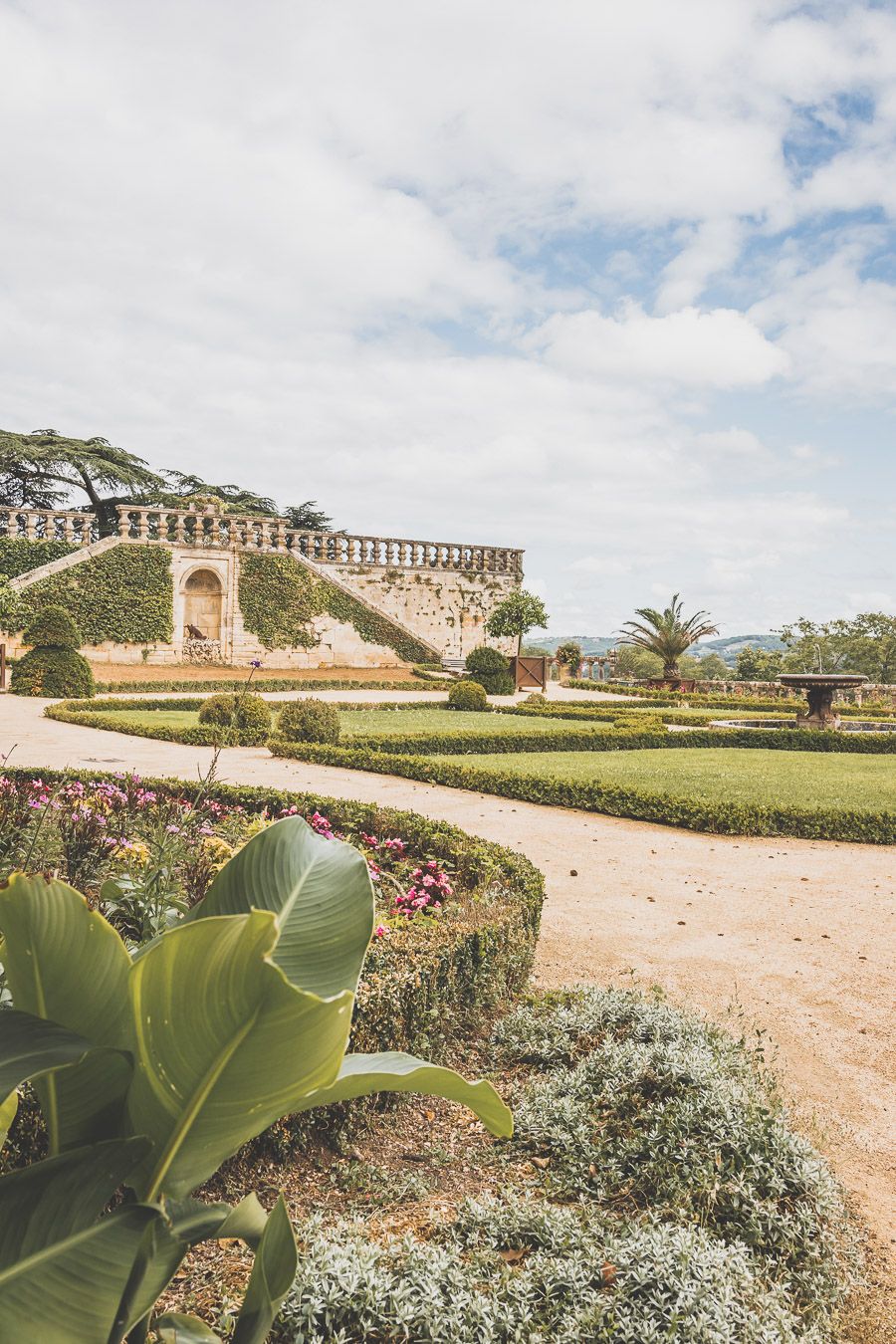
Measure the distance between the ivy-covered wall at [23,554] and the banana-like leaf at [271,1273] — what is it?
28752 mm

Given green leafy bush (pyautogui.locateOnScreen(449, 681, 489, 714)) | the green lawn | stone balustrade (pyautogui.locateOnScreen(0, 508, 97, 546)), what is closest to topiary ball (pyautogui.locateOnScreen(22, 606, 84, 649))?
green leafy bush (pyautogui.locateOnScreen(449, 681, 489, 714))

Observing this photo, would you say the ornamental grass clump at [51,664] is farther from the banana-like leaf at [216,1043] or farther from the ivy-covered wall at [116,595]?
the banana-like leaf at [216,1043]

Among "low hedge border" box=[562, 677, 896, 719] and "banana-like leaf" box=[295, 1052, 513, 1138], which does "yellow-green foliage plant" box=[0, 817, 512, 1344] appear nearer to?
"banana-like leaf" box=[295, 1052, 513, 1138]

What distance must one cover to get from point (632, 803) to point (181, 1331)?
7.95 m

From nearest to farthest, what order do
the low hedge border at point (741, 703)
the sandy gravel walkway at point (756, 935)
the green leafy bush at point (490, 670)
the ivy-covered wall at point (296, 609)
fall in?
the sandy gravel walkway at point (756, 935) → the low hedge border at point (741, 703) → the green leafy bush at point (490, 670) → the ivy-covered wall at point (296, 609)

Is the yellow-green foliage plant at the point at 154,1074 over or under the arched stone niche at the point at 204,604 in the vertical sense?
under

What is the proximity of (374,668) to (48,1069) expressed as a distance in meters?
29.6

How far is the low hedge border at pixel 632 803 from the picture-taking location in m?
8.24

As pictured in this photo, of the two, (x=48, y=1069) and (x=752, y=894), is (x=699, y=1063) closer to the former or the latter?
(x=48, y=1069)

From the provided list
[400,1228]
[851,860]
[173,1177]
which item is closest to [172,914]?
[400,1228]

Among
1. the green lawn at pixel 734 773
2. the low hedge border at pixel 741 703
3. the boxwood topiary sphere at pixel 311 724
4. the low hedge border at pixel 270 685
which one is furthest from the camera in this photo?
the low hedge border at pixel 741 703

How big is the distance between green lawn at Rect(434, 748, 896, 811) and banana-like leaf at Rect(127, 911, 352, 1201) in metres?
8.11

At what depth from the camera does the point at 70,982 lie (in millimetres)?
1089

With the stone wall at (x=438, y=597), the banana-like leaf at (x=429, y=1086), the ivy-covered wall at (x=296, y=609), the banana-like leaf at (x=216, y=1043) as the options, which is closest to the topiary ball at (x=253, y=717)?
the banana-like leaf at (x=429, y=1086)
